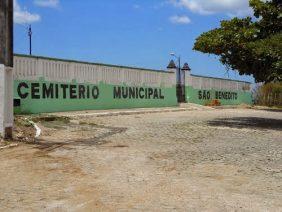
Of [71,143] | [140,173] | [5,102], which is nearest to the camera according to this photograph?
[140,173]

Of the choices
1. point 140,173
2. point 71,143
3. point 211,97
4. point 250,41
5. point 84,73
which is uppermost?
point 250,41

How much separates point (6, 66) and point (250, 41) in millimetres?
9968

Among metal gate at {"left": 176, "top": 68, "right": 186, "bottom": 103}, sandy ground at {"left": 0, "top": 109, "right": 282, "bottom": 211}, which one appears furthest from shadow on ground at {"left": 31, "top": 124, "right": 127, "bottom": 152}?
metal gate at {"left": 176, "top": 68, "right": 186, "bottom": 103}

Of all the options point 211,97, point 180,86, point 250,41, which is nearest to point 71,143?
point 250,41

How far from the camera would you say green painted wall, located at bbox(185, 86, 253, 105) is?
34406 millimetres

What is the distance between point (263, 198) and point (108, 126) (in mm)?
10519

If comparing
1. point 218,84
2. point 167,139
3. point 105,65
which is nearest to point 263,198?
point 167,139

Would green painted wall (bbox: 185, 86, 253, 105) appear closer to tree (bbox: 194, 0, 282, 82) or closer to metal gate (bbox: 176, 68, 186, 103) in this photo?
metal gate (bbox: 176, 68, 186, 103)

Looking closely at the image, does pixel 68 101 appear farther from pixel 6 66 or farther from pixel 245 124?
pixel 6 66

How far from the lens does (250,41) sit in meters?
19.1

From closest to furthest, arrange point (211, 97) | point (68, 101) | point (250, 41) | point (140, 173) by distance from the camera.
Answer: point (140, 173) < point (250, 41) < point (68, 101) < point (211, 97)

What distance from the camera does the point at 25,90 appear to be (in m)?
20.2

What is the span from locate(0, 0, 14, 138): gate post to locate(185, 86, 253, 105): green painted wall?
72.6ft

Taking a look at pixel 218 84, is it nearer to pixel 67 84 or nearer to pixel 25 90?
pixel 67 84
